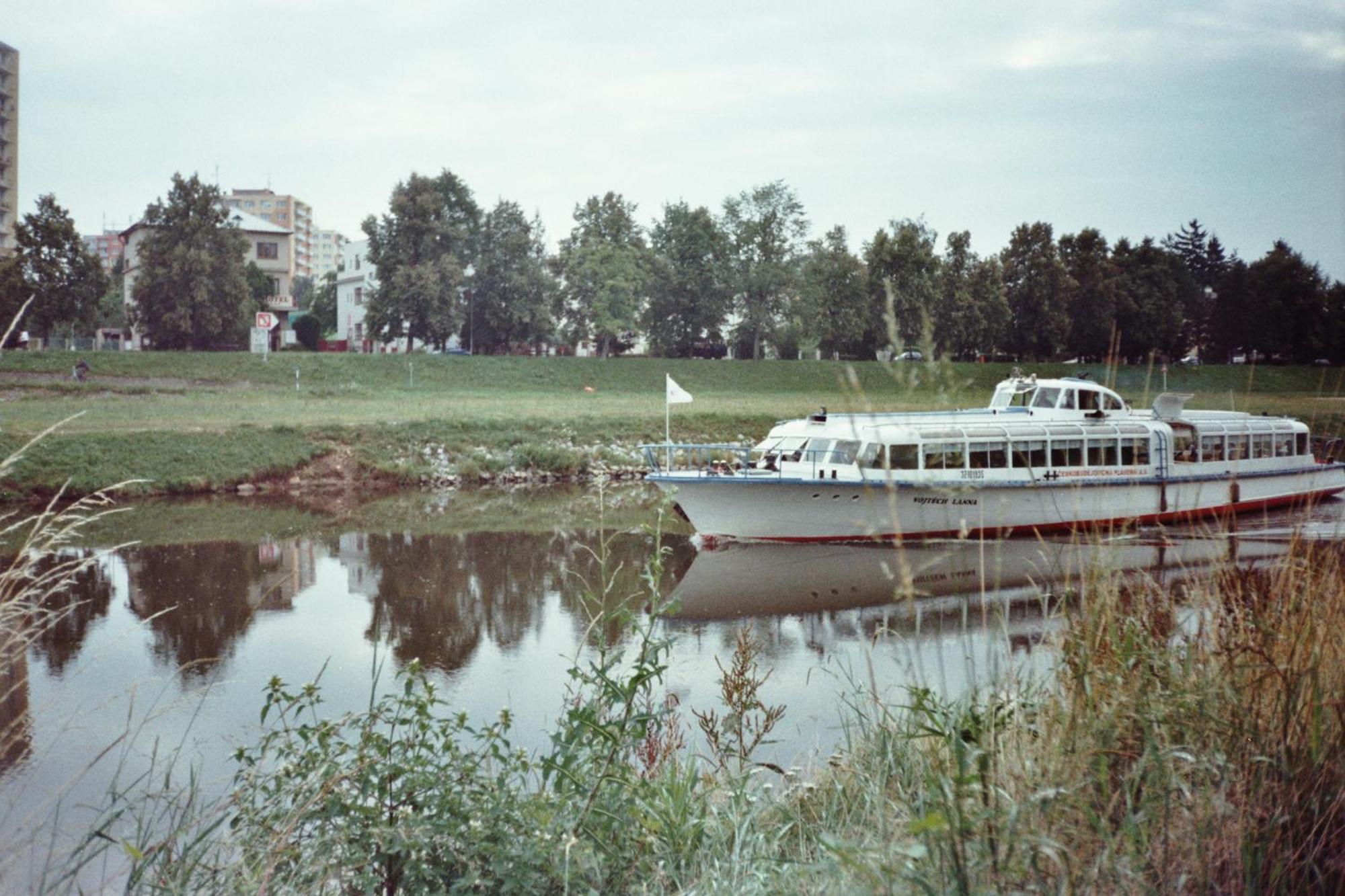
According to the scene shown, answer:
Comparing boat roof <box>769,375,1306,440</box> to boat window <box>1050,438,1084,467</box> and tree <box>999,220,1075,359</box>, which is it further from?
tree <box>999,220,1075,359</box>

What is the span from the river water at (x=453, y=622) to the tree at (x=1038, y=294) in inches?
1175

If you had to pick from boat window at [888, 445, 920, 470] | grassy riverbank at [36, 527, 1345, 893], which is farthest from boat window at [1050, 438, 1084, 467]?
grassy riverbank at [36, 527, 1345, 893]

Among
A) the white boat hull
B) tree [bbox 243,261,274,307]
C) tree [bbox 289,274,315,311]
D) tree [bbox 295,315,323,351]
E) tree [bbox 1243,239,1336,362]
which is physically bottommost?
the white boat hull

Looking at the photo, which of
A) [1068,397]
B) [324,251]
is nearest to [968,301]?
[1068,397]

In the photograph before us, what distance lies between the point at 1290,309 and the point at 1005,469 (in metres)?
5.78

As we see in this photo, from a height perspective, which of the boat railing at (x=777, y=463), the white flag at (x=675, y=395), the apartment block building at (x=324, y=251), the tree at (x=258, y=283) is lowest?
the boat railing at (x=777, y=463)

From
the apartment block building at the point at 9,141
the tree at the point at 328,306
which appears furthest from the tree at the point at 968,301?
the apartment block building at the point at 9,141

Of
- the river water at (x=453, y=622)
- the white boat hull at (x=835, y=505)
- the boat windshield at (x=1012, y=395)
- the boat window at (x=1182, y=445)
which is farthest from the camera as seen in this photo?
the boat windshield at (x=1012, y=395)

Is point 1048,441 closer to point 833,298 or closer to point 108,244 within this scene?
point 833,298

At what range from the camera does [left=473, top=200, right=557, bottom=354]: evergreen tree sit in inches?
2048

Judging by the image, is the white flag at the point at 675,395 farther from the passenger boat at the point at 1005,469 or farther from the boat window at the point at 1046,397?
the boat window at the point at 1046,397

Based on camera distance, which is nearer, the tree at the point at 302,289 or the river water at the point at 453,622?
the river water at the point at 453,622

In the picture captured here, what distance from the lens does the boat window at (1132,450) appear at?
19219mm

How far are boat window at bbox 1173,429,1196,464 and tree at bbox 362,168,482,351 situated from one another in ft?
115
